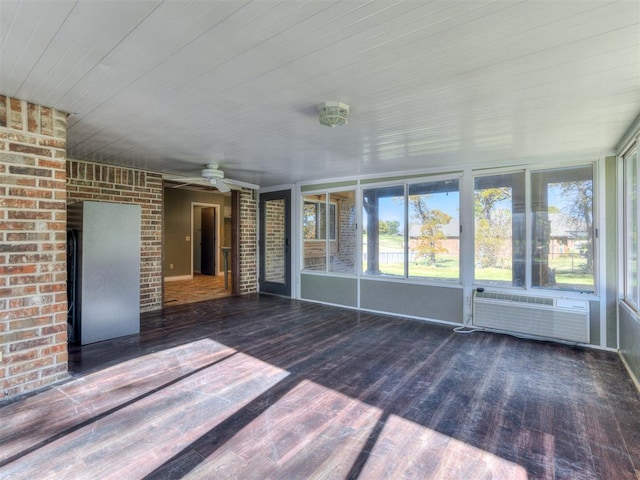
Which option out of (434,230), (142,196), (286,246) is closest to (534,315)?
(434,230)

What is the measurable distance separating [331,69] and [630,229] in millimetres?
3641

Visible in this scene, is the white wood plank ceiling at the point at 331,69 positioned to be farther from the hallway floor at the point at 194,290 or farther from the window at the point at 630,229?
the hallway floor at the point at 194,290

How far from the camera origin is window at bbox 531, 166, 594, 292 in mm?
3904

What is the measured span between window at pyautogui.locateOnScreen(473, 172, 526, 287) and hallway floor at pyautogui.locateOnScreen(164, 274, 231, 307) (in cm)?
495

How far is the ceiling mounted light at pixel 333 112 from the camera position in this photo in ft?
8.16

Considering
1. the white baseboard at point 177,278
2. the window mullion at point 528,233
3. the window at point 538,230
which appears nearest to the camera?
the window at point 538,230

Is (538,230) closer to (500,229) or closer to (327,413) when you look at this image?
(500,229)

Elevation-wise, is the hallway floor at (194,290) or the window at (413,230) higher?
the window at (413,230)

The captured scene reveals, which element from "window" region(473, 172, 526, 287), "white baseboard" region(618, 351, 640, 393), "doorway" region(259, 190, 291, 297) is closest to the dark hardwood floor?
"white baseboard" region(618, 351, 640, 393)

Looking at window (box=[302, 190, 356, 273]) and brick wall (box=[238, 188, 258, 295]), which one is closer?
window (box=[302, 190, 356, 273])

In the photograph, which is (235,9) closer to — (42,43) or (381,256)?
(42,43)

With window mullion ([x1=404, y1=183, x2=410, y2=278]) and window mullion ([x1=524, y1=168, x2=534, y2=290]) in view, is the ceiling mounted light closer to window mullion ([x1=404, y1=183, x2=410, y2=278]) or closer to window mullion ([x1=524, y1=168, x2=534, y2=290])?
window mullion ([x1=404, y1=183, x2=410, y2=278])

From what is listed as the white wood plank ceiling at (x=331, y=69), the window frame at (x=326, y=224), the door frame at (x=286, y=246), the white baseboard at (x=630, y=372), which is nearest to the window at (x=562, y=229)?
the white wood plank ceiling at (x=331, y=69)

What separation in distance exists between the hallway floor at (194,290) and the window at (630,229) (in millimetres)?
6253
